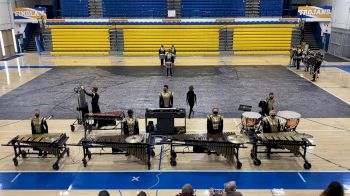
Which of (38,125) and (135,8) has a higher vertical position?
(135,8)

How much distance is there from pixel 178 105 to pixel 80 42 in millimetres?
17486

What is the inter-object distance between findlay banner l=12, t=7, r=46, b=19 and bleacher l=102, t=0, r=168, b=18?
564 cm

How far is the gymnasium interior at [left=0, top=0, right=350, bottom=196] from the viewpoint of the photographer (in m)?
9.06

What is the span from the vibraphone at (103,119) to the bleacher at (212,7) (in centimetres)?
2000

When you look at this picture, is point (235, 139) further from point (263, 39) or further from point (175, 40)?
point (263, 39)

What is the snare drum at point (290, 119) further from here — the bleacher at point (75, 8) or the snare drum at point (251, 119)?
the bleacher at point (75, 8)

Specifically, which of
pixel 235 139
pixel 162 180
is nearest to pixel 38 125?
pixel 162 180

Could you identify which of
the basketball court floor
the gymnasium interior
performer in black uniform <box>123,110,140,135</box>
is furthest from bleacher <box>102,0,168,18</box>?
performer in black uniform <box>123,110,140,135</box>

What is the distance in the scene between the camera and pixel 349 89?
1761 centimetres

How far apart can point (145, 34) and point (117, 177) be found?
21.2 metres

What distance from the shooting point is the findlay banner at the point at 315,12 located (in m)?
28.4

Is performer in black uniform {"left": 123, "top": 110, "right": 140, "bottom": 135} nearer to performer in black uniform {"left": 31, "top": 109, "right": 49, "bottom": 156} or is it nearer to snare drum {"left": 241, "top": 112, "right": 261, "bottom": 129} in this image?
performer in black uniform {"left": 31, "top": 109, "right": 49, "bottom": 156}

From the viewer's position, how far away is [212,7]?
1198 inches

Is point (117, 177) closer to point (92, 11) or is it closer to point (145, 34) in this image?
point (145, 34)
